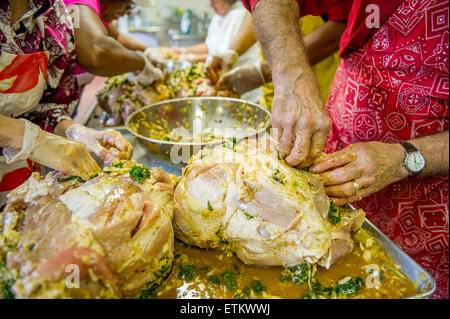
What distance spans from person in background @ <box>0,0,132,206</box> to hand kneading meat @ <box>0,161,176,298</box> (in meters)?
0.19

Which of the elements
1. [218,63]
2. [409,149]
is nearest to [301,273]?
[409,149]

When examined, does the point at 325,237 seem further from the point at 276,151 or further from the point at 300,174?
the point at 276,151

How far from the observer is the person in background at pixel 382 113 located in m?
1.70

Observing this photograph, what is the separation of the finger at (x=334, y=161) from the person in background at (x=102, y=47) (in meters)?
2.50

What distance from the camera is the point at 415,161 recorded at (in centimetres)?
207

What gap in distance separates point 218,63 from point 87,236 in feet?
11.7

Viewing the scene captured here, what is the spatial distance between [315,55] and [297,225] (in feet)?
8.17

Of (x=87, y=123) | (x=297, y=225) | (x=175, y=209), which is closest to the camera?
(x=297, y=225)

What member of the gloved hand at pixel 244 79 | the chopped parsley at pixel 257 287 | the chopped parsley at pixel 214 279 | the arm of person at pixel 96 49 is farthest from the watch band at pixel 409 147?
the arm of person at pixel 96 49

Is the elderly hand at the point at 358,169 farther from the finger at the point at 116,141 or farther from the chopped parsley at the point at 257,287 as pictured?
the finger at the point at 116,141

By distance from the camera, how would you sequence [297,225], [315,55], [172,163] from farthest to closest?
[315,55] → [172,163] → [297,225]

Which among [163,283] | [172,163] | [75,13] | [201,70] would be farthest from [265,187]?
[201,70]

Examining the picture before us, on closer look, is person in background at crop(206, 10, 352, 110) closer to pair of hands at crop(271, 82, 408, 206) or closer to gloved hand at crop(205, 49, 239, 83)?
A: gloved hand at crop(205, 49, 239, 83)

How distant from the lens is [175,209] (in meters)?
1.72
